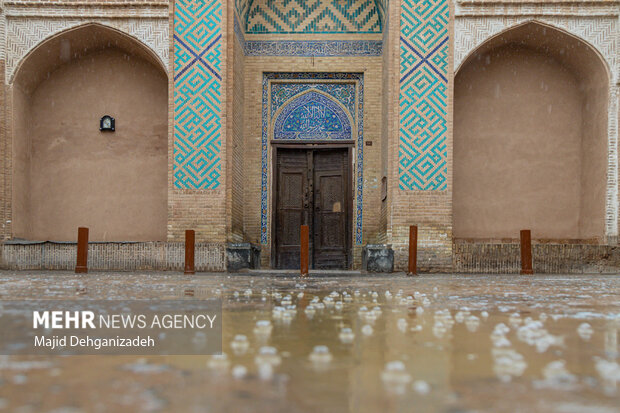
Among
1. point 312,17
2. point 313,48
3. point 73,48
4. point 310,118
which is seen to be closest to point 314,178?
point 310,118

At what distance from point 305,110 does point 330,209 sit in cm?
153

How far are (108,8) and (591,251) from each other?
23.1 ft

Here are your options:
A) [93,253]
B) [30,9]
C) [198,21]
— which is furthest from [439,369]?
[30,9]

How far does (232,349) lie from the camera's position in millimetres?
1278

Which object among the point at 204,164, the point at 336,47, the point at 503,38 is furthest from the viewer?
the point at 336,47

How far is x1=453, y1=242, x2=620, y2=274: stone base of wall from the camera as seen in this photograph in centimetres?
736

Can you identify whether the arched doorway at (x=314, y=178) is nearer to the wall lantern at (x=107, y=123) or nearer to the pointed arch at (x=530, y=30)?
the pointed arch at (x=530, y=30)

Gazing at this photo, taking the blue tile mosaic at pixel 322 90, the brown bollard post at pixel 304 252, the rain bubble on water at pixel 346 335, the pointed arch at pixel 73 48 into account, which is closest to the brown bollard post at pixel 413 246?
the brown bollard post at pixel 304 252

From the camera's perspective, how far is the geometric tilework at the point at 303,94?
8.99 m

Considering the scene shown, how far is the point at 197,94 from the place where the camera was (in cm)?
802

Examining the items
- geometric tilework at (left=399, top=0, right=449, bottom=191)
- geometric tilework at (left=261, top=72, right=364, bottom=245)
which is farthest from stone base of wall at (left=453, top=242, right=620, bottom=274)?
geometric tilework at (left=261, top=72, right=364, bottom=245)

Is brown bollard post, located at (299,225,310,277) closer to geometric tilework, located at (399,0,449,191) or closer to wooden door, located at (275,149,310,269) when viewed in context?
geometric tilework, located at (399,0,449,191)

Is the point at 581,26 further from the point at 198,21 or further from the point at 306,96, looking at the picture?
the point at 198,21

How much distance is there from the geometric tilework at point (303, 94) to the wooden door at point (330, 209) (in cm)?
27
